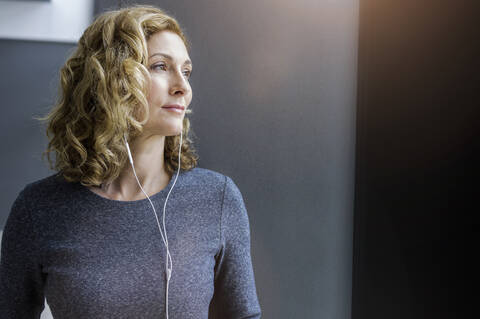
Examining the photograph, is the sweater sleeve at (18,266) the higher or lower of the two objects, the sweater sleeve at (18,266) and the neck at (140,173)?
the lower

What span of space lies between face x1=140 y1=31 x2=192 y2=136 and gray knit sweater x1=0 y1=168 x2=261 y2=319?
0.19m

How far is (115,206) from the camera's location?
92cm

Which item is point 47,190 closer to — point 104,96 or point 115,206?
point 115,206

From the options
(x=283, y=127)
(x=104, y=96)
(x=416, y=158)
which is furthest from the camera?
(x=283, y=127)

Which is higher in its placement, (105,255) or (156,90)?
(156,90)

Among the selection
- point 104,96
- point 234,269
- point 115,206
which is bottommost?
point 234,269

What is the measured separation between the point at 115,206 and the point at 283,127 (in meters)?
0.52

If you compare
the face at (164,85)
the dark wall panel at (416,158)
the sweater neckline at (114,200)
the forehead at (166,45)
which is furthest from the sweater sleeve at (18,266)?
the dark wall panel at (416,158)

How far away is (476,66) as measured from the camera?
81cm

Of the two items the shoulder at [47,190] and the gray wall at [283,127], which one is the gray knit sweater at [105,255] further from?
the gray wall at [283,127]

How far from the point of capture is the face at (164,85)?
2.89 ft

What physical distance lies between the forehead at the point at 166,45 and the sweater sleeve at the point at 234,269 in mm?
379

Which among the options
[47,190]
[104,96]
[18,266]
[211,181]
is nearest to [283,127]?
[211,181]

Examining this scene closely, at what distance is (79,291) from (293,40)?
34.3 inches
